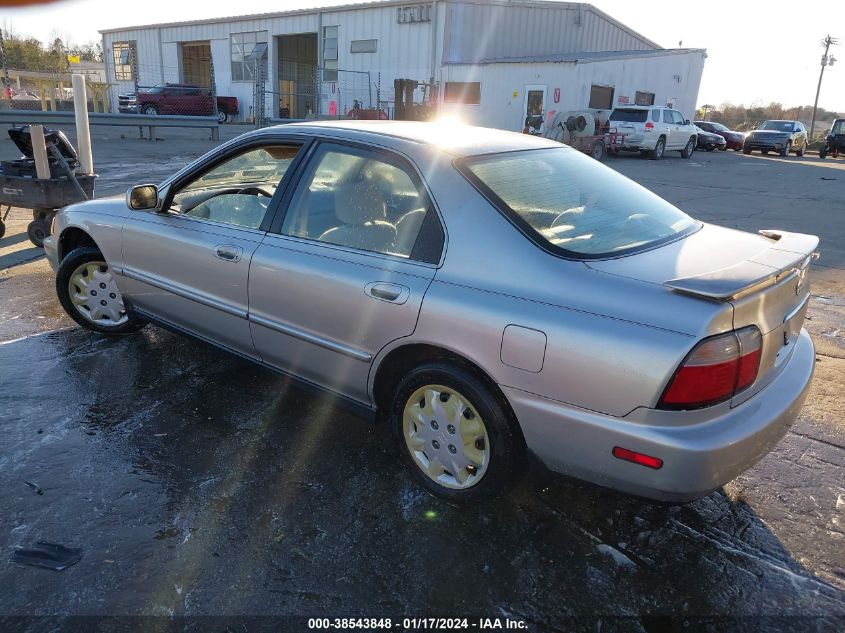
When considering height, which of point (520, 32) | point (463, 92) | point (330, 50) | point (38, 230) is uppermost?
point (520, 32)

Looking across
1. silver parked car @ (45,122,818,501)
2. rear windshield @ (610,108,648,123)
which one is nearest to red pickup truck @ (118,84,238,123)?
rear windshield @ (610,108,648,123)

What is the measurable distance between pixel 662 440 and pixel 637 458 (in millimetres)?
114

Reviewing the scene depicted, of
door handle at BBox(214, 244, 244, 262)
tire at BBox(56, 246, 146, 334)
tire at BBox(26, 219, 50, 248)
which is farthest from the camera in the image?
tire at BBox(26, 219, 50, 248)

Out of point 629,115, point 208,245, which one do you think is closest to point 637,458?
point 208,245

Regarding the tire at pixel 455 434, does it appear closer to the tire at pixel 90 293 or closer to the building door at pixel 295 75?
the tire at pixel 90 293

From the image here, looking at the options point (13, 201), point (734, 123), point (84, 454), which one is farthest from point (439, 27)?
point (734, 123)

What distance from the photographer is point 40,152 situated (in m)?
6.75

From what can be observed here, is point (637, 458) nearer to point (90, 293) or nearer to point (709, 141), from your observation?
point (90, 293)

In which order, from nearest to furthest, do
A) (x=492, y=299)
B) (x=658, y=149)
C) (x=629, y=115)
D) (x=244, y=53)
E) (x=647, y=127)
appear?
(x=492, y=299)
(x=647, y=127)
(x=629, y=115)
(x=658, y=149)
(x=244, y=53)

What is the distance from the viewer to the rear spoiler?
2133 mm

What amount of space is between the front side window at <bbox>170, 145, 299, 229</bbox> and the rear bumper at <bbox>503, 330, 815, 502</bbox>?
1.86m

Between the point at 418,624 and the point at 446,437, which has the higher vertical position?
the point at 446,437

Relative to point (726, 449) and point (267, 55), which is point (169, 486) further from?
point (267, 55)

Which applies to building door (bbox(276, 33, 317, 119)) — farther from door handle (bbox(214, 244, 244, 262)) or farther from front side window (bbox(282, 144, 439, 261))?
front side window (bbox(282, 144, 439, 261))
